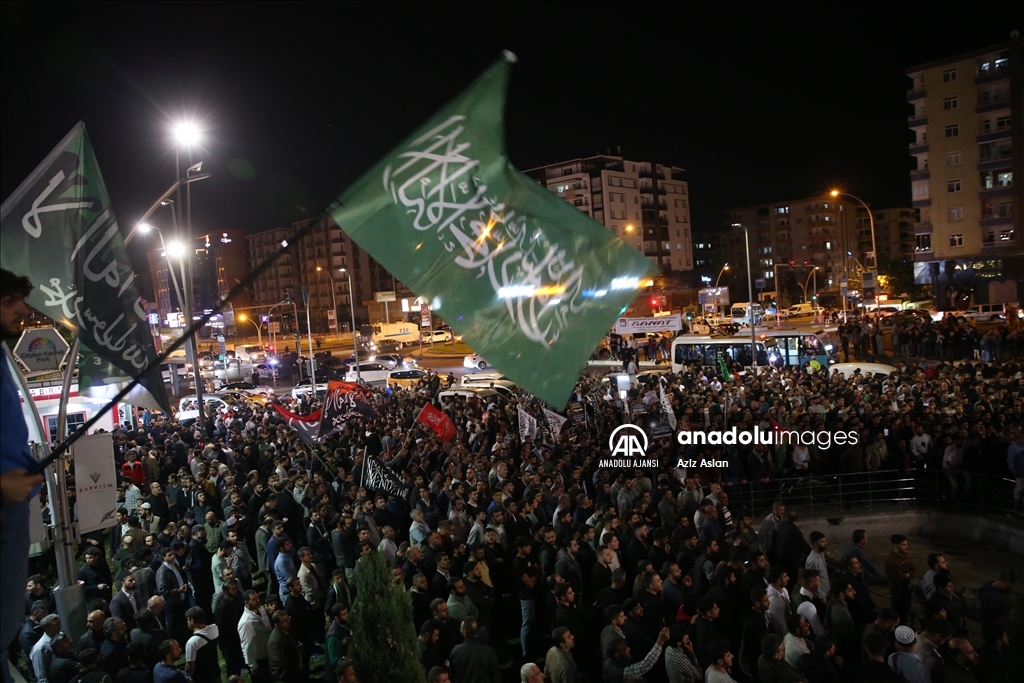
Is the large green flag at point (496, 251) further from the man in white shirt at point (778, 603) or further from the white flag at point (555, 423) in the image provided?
the white flag at point (555, 423)

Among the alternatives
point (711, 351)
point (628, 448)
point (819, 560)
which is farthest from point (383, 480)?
Answer: point (711, 351)

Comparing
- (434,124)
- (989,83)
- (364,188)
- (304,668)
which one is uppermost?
(989,83)

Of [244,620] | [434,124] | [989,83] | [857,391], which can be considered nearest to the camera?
[434,124]

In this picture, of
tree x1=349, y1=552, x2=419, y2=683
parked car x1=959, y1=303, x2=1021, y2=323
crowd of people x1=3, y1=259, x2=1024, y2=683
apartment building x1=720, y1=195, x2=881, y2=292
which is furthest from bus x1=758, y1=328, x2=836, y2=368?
apartment building x1=720, y1=195, x2=881, y2=292

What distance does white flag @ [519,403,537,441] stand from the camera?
50.4 ft

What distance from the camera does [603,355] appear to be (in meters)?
41.7

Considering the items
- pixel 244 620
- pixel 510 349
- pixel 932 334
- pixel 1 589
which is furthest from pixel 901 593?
pixel 932 334

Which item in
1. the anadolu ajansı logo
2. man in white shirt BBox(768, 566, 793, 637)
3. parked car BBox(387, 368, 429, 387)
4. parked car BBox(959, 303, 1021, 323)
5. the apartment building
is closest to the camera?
man in white shirt BBox(768, 566, 793, 637)

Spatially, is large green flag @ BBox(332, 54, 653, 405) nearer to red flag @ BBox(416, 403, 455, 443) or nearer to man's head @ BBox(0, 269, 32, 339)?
man's head @ BBox(0, 269, 32, 339)

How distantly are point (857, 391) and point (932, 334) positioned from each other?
519 inches

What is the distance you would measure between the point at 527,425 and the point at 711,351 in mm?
18263

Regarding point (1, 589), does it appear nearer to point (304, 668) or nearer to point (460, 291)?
point (460, 291)

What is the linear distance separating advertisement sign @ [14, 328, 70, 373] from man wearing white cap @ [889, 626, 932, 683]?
1894 centimetres

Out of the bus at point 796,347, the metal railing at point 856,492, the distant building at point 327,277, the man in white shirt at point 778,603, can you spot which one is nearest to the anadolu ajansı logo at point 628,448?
the metal railing at point 856,492
